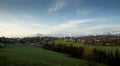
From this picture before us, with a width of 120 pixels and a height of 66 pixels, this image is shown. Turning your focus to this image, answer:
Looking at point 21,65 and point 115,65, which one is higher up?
point 21,65

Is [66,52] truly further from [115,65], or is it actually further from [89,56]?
[115,65]

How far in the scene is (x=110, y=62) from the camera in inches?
3172

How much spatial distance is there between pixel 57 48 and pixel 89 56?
131ft

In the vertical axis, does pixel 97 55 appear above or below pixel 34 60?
below

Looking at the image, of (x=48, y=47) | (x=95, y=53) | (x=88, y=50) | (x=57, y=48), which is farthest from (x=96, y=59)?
(x=48, y=47)

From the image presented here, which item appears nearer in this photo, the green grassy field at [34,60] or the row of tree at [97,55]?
the green grassy field at [34,60]

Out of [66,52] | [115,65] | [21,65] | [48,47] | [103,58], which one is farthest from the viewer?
[48,47]

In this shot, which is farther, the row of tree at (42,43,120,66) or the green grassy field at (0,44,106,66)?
the row of tree at (42,43,120,66)

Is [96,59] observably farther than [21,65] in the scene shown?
Yes

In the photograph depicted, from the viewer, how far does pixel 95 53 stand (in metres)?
93.8

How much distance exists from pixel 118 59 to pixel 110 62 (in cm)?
367

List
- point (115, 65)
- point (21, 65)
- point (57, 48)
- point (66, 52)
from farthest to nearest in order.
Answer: point (57, 48) → point (66, 52) → point (115, 65) → point (21, 65)

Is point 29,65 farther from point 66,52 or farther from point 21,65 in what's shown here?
point 66,52

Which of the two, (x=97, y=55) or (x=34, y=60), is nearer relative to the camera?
(x=34, y=60)
